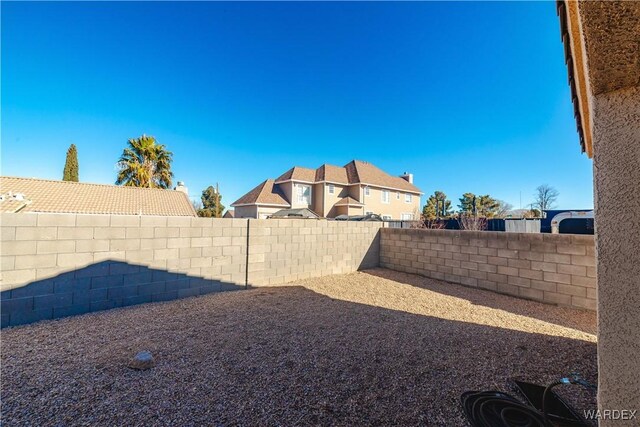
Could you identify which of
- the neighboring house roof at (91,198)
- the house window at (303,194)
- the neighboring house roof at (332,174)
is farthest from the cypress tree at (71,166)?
the neighboring house roof at (332,174)

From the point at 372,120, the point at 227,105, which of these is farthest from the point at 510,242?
the point at 227,105

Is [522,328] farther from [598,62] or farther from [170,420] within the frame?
[170,420]

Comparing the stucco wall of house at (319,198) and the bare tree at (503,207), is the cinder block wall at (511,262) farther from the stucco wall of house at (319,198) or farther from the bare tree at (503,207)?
the bare tree at (503,207)

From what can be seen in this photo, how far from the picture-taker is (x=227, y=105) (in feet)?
50.9

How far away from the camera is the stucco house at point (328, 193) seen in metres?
21.7

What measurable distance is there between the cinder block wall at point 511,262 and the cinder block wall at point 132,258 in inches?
129

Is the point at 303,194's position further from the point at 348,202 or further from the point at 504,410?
the point at 504,410

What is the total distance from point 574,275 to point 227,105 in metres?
17.1

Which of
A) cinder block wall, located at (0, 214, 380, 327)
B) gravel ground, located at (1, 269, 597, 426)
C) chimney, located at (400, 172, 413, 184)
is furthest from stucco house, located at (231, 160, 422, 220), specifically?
gravel ground, located at (1, 269, 597, 426)

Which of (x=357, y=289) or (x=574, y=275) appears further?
(x=357, y=289)

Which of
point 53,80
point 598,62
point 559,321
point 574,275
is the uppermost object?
point 53,80

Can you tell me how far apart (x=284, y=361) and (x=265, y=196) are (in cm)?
1926

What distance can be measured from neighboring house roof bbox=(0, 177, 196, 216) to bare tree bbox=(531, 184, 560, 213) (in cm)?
3577

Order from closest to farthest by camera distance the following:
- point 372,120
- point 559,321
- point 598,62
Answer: point 598,62 → point 559,321 → point 372,120
